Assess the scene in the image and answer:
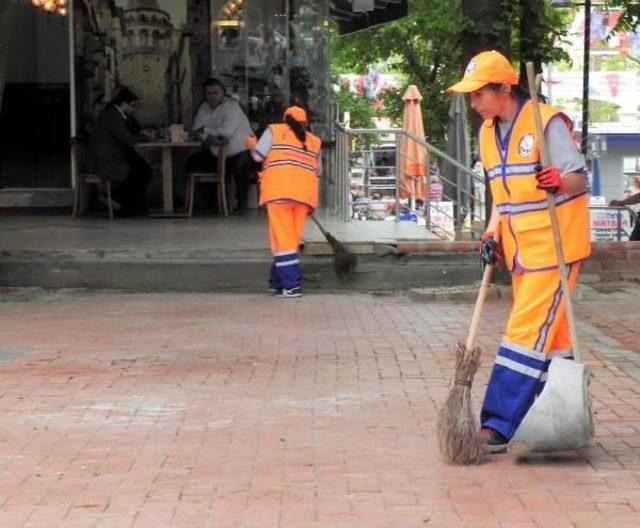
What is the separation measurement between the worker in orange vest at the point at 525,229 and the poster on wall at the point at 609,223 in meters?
12.5

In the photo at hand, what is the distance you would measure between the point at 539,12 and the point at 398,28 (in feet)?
57.9

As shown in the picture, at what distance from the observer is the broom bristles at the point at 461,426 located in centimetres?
550

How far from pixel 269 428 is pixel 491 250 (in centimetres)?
153

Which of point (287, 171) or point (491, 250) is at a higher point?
point (287, 171)

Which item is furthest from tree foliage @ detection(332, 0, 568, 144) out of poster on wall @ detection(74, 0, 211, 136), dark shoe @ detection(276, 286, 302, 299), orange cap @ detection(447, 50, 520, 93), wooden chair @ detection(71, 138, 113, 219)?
orange cap @ detection(447, 50, 520, 93)

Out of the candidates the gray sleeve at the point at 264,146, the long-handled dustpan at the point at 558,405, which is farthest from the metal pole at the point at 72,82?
the long-handled dustpan at the point at 558,405

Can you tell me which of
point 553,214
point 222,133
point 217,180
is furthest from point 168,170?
point 553,214

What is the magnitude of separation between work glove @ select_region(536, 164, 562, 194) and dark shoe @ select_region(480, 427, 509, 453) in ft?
3.77

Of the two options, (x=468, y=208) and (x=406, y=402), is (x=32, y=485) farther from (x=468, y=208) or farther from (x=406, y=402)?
(x=468, y=208)

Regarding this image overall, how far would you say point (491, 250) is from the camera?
5.78m

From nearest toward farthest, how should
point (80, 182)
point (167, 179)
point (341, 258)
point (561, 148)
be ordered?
point (561, 148) < point (341, 258) < point (80, 182) < point (167, 179)

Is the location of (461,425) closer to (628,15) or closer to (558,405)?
(558,405)

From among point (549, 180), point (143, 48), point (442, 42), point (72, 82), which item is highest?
point (442, 42)

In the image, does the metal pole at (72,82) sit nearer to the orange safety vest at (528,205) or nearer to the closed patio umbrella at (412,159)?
the closed patio umbrella at (412,159)
